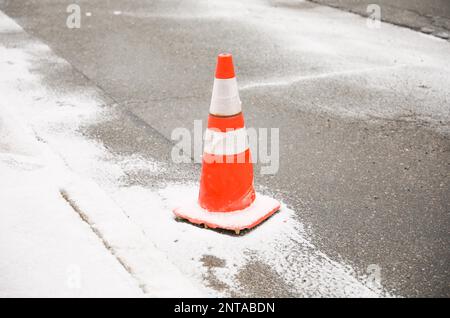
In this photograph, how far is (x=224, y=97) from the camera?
10.8 feet

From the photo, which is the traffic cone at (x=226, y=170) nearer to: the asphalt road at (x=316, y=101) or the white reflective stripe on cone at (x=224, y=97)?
the white reflective stripe on cone at (x=224, y=97)

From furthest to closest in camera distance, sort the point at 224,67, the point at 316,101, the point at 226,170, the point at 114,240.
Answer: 1. the point at 316,101
2. the point at 226,170
3. the point at 224,67
4. the point at 114,240

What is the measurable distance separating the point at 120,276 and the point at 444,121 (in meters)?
3.60

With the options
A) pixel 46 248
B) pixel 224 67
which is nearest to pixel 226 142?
pixel 224 67

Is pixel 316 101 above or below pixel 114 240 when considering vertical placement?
above

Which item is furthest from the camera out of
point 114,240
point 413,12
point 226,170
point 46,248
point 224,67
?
point 413,12

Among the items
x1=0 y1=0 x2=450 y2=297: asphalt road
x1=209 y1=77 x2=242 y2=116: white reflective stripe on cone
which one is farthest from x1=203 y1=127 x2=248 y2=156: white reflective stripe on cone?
x1=0 y1=0 x2=450 y2=297: asphalt road

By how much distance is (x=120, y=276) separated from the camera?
2779 mm

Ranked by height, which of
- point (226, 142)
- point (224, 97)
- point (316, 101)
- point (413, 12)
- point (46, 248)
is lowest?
point (46, 248)

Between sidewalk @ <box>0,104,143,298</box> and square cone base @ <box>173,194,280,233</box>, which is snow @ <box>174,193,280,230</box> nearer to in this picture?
square cone base @ <box>173,194,280,233</box>

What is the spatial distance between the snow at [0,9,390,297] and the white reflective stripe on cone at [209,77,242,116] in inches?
28.8

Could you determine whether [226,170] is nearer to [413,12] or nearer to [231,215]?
[231,215]

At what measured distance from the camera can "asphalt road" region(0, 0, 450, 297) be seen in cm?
343

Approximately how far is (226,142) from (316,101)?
2.49m
